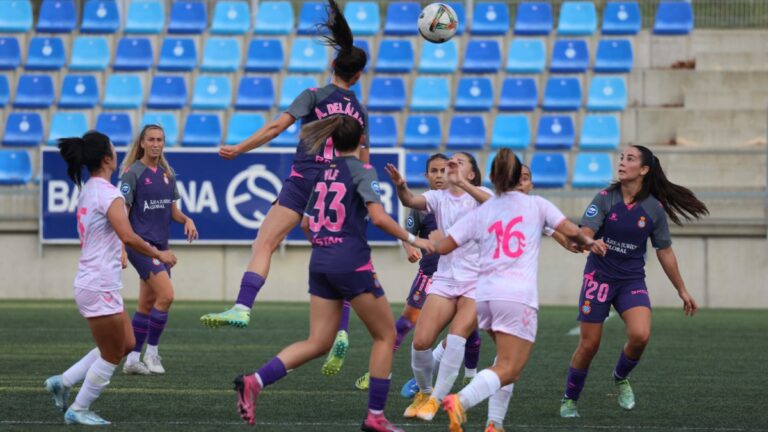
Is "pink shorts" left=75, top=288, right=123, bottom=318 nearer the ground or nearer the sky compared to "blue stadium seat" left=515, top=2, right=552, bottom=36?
nearer the ground

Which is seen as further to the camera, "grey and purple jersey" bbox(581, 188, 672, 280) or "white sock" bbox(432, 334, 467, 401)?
"grey and purple jersey" bbox(581, 188, 672, 280)

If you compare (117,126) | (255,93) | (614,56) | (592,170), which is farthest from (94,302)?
(614,56)

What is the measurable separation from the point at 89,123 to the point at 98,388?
1317 centimetres

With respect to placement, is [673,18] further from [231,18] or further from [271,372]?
[271,372]

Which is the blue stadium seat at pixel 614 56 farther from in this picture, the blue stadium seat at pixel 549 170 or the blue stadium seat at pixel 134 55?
the blue stadium seat at pixel 134 55

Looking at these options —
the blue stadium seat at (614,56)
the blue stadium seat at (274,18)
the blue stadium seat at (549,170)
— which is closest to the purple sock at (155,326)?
the blue stadium seat at (549,170)

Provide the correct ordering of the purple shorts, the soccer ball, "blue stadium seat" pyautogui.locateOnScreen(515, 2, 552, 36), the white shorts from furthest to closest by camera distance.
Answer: "blue stadium seat" pyautogui.locateOnScreen(515, 2, 552, 36)
the soccer ball
the purple shorts
the white shorts

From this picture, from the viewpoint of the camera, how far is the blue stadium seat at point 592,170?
18.7 meters

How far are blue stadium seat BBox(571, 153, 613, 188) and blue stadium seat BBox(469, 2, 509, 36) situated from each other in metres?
3.36

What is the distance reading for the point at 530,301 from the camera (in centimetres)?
708

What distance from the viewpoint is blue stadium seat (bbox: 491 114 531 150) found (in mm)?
19562

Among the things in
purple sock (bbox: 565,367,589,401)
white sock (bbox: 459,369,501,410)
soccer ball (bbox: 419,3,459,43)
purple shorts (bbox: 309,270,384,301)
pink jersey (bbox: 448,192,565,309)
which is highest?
soccer ball (bbox: 419,3,459,43)

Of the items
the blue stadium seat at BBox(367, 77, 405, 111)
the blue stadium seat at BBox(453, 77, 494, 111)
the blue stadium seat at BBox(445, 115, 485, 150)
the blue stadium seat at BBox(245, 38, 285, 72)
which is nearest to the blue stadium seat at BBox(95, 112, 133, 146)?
the blue stadium seat at BBox(245, 38, 285, 72)

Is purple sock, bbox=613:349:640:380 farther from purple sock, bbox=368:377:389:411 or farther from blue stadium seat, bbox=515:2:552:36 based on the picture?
blue stadium seat, bbox=515:2:552:36
